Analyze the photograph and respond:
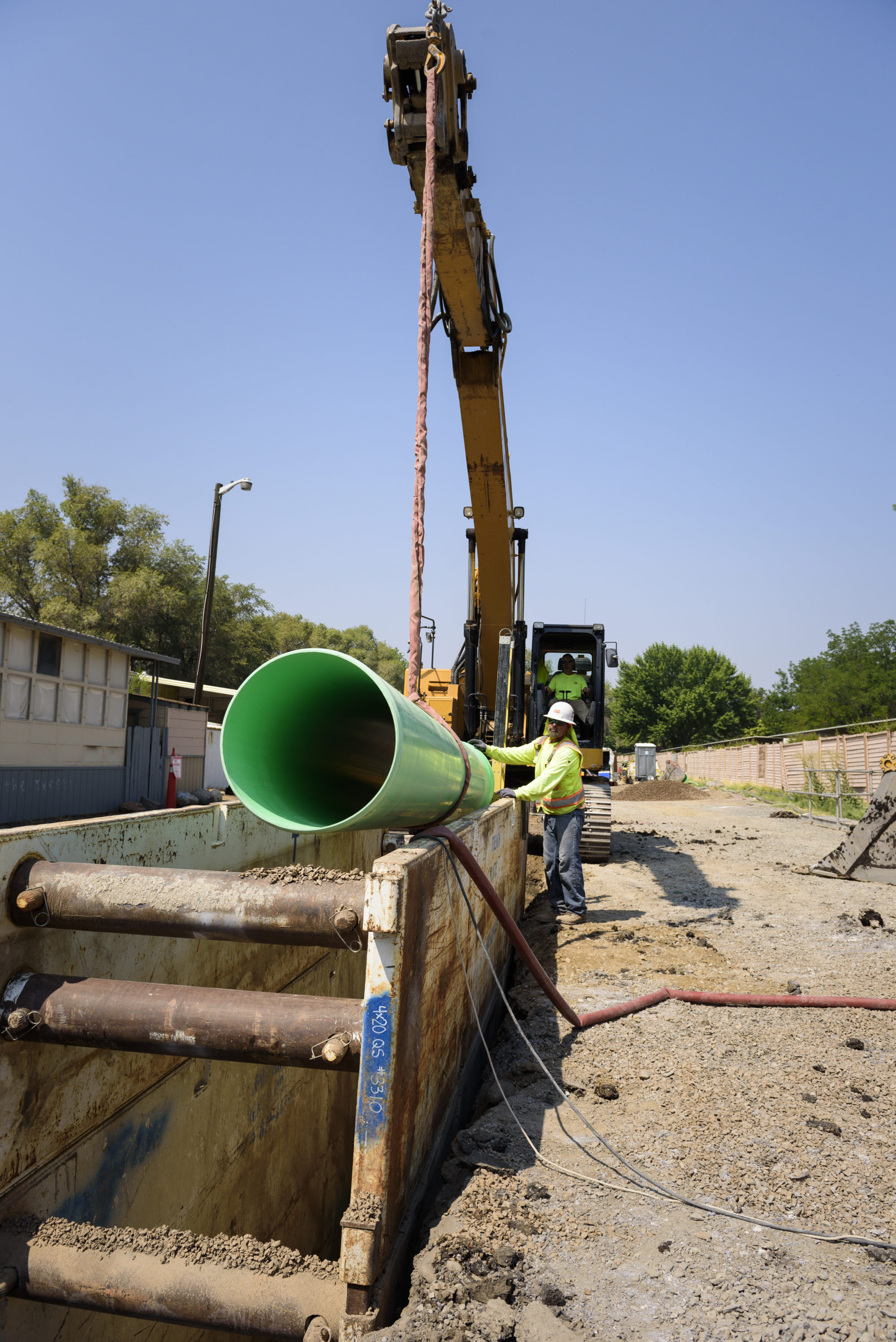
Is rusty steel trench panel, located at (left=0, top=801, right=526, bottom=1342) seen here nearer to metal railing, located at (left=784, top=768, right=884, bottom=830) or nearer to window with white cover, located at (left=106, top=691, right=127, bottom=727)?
window with white cover, located at (left=106, top=691, right=127, bottom=727)

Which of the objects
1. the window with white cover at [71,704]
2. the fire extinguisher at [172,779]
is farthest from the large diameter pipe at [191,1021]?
the fire extinguisher at [172,779]

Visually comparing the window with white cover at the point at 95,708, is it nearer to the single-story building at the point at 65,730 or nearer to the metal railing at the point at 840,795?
the single-story building at the point at 65,730

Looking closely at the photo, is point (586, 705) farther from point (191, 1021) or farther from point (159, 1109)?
point (191, 1021)

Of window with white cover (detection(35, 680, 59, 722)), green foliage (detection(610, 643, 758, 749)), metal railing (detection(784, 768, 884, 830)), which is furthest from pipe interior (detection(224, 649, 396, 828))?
green foliage (detection(610, 643, 758, 749))

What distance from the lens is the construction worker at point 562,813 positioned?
6.69 metres

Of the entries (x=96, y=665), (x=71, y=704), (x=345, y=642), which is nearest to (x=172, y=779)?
(x=96, y=665)

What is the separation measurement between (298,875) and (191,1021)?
0.60 m

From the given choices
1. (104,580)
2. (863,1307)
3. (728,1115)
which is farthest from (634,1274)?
(104,580)

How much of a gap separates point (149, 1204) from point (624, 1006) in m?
2.67

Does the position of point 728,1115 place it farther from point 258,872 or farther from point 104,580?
point 104,580

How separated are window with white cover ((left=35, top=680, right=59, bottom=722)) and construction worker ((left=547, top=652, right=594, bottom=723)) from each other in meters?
8.92

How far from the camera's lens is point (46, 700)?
13.7 metres

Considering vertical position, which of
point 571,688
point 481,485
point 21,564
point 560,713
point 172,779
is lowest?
point 172,779

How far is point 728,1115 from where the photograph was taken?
3334mm
